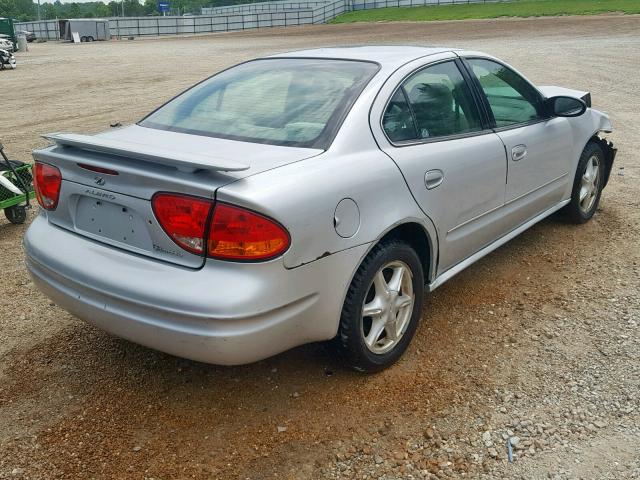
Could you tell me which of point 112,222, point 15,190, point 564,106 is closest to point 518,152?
point 564,106

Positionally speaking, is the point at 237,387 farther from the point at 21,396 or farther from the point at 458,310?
the point at 458,310

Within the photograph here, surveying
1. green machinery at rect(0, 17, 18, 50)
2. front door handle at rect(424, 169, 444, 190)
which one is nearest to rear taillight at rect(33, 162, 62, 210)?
front door handle at rect(424, 169, 444, 190)

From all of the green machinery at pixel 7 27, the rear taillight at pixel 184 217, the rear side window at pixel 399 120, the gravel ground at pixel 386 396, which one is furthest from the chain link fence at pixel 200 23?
the rear taillight at pixel 184 217

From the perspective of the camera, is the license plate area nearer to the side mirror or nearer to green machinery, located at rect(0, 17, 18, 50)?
the side mirror

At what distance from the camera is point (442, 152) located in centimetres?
351

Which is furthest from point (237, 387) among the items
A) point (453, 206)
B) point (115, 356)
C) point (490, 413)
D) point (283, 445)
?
point (453, 206)

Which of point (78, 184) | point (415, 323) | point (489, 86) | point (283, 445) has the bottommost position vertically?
point (283, 445)

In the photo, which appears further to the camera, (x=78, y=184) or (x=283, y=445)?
(x=78, y=184)

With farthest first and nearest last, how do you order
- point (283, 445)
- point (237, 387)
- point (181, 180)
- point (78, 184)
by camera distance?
point (237, 387) < point (78, 184) < point (283, 445) < point (181, 180)

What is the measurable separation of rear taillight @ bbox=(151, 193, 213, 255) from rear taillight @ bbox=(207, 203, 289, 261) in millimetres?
51

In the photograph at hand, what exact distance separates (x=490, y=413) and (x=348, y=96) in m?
1.68

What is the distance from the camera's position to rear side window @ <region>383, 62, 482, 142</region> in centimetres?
340

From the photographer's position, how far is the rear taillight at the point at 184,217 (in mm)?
2600

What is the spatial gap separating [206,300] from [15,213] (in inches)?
157
